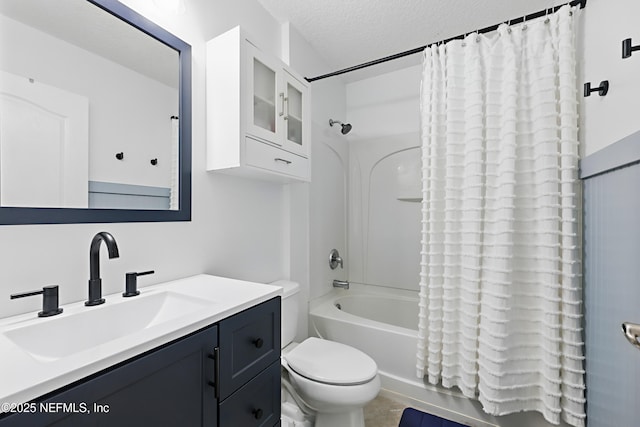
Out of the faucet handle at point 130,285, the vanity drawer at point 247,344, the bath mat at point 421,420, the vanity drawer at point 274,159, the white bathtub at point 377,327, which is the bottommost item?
the bath mat at point 421,420

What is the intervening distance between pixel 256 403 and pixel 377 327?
3.46 feet

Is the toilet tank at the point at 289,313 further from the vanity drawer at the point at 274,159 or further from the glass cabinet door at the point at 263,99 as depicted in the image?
the glass cabinet door at the point at 263,99

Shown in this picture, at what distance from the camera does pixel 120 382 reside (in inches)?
22.9

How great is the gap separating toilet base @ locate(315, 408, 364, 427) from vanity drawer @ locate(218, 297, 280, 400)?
604mm

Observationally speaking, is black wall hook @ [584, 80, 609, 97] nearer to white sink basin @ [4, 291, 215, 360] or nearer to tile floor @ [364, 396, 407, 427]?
white sink basin @ [4, 291, 215, 360]

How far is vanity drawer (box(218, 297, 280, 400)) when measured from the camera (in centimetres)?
82

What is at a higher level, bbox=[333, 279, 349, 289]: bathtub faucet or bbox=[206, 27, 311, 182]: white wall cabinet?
bbox=[206, 27, 311, 182]: white wall cabinet

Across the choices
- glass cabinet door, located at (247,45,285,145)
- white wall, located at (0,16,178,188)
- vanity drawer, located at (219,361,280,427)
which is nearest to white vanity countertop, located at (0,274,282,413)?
vanity drawer, located at (219,361,280,427)

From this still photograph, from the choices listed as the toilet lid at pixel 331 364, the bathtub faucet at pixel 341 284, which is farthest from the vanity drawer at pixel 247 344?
the bathtub faucet at pixel 341 284

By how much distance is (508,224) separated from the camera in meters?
1.35

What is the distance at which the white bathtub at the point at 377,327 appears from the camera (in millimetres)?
1741

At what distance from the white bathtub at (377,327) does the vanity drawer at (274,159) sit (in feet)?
3.33

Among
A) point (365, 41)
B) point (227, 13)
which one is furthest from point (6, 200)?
point (365, 41)

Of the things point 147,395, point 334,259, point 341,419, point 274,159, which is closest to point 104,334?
point 147,395
